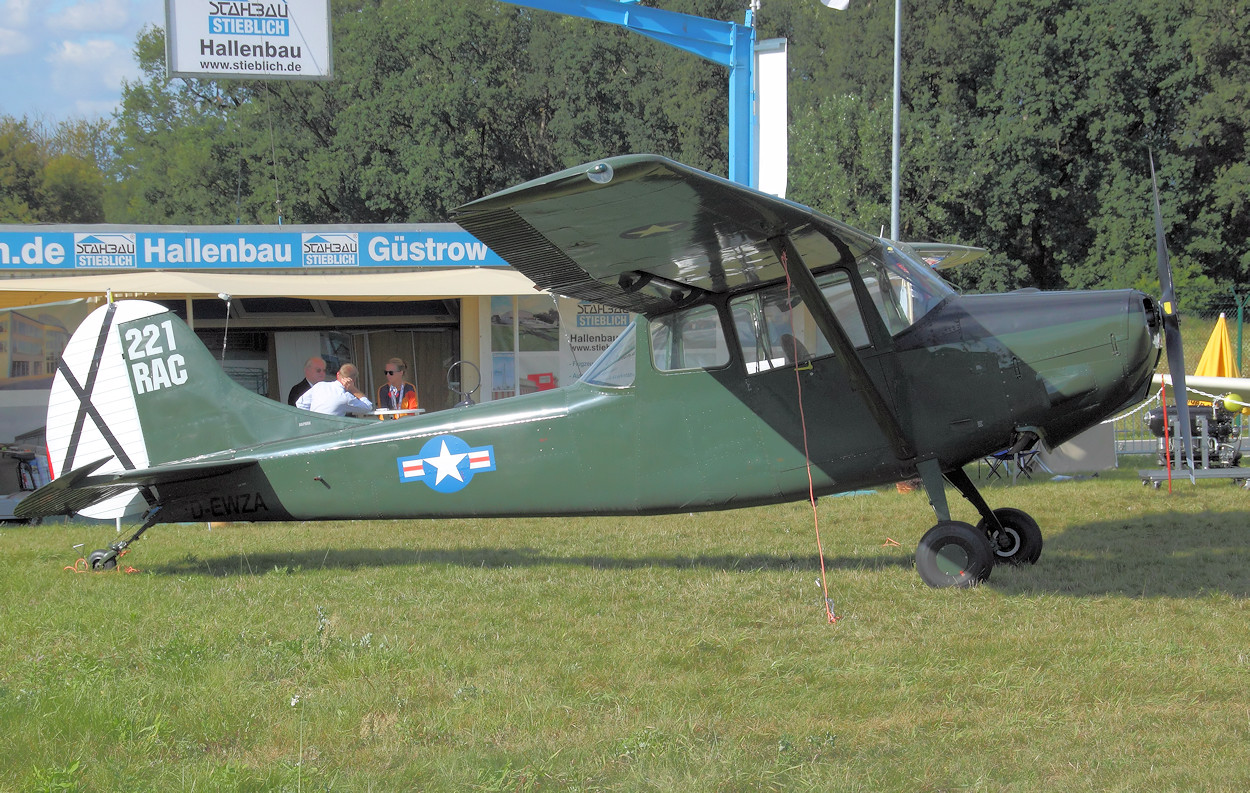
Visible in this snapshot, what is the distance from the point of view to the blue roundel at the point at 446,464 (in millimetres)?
7176

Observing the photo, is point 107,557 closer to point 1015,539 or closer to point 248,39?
point 1015,539

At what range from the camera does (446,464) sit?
→ 7219mm

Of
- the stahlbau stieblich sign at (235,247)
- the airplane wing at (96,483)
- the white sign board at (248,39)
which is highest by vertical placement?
the white sign board at (248,39)

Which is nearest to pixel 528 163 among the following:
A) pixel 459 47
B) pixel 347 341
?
pixel 459 47

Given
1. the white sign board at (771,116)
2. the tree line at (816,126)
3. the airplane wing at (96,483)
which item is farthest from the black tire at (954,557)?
the tree line at (816,126)

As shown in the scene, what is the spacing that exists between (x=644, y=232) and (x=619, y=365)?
1725mm

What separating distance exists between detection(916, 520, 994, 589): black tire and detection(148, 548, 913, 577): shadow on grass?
0.88 meters

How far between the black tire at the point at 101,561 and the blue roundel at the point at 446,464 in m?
2.55

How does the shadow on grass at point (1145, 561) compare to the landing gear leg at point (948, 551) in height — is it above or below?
below

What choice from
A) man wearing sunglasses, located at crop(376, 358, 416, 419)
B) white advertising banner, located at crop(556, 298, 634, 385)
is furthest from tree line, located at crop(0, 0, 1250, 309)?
man wearing sunglasses, located at crop(376, 358, 416, 419)

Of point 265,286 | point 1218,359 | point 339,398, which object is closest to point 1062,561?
point 339,398

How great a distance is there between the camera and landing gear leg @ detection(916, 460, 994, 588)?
6312 mm

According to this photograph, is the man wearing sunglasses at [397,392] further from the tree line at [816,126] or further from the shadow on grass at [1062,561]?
the tree line at [816,126]

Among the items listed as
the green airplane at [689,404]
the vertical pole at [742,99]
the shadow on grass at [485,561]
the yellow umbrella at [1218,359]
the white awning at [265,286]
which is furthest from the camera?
the yellow umbrella at [1218,359]
